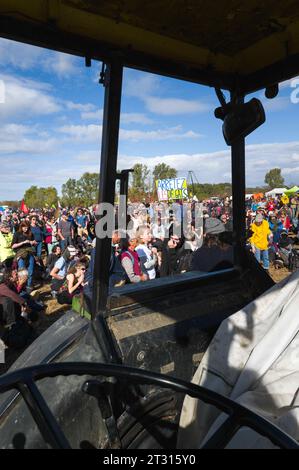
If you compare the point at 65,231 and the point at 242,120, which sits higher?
the point at 65,231

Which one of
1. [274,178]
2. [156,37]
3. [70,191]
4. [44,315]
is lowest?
[44,315]

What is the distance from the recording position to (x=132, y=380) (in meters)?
1.12

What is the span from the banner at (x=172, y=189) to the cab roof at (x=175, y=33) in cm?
1108

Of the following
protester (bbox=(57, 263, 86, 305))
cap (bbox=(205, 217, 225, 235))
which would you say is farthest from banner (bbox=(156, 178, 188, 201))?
cap (bbox=(205, 217, 225, 235))

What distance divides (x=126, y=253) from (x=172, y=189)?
869cm

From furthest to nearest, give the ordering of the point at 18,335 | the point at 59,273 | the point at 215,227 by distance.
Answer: the point at 59,273
the point at 18,335
the point at 215,227

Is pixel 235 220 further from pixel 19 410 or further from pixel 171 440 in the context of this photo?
pixel 19 410

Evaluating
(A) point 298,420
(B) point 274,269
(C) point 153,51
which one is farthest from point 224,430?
(B) point 274,269

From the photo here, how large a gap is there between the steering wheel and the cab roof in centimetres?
133

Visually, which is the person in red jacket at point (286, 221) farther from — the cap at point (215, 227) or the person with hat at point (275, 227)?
the cap at point (215, 227)

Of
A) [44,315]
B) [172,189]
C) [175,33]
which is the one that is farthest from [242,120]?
[172,189]

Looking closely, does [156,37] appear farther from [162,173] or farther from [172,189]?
[162,173]

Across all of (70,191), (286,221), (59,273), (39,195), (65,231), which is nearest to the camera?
(59,273)

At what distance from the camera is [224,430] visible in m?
0.98
